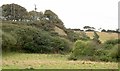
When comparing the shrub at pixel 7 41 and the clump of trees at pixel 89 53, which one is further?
the shrub at pixel 7 41

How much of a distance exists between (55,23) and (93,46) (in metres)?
23.2

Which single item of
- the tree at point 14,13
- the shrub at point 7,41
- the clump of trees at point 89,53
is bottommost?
the clump of trees at point 89,53

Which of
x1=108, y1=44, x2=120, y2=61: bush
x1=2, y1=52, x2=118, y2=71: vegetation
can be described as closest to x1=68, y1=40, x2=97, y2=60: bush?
x1=108, y1=44, x2=120, y2=61: bush

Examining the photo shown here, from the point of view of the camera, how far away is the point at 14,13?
6012 centimetres

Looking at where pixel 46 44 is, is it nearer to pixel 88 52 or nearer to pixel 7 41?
pixel 7 41

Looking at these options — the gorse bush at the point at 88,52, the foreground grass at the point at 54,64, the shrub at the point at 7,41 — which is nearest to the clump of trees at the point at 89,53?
the gorse bush at the point at 88,52

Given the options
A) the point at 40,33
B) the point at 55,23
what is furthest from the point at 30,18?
the point at 40,33

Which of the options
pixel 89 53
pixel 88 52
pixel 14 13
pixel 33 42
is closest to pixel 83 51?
pixel 88 52

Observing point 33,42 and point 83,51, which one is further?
point 33,42

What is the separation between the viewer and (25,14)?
59875 millimetres

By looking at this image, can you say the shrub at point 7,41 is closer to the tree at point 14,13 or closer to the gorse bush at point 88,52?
the gorse bush at point 88,52

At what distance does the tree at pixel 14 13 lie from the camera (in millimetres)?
59156

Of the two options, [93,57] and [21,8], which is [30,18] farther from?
[93,57]

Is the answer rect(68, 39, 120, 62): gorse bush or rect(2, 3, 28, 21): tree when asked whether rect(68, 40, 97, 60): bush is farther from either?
rect(2, 3, 28, 21): tree
